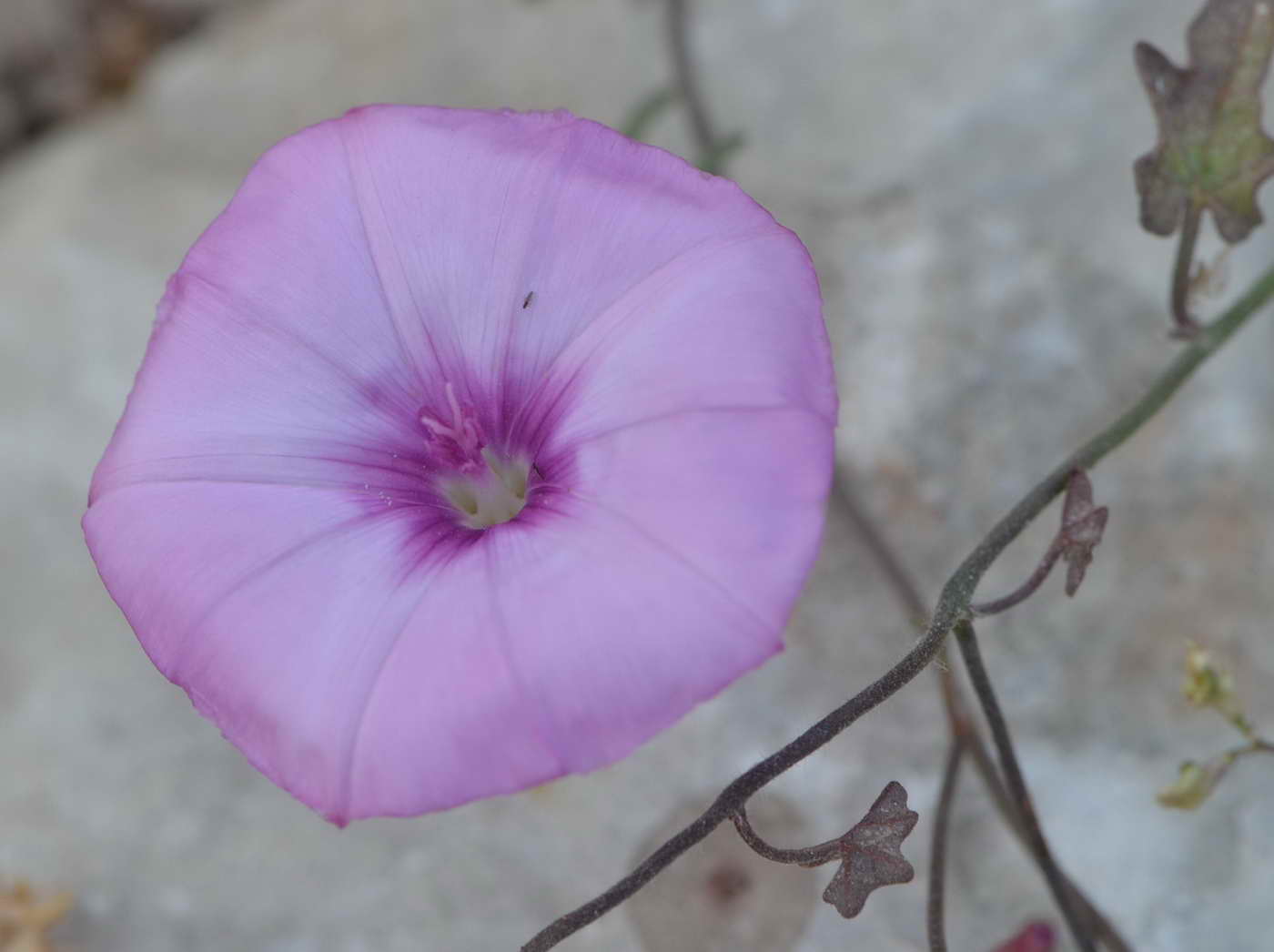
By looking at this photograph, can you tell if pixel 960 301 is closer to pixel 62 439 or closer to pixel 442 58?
pixel 442 58

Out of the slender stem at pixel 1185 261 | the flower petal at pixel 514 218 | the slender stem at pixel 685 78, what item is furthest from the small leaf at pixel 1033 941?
the slender stem at pixel 685 78

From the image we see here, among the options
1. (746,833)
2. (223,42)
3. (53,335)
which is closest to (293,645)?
(746,833)

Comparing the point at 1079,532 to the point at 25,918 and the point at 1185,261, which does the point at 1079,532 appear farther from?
the point at 25,918

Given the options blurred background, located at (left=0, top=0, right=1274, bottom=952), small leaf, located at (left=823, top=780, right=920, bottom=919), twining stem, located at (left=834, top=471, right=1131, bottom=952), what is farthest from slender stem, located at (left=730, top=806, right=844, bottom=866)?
blurred background, located at (left=0, top=0, right=1274, bottom=952)

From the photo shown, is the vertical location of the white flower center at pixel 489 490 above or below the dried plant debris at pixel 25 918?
above

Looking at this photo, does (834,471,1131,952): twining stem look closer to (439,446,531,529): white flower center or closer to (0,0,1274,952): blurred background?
(0,0,1274,952): blurred background

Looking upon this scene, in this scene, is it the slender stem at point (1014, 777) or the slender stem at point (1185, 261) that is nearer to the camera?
the slender stem at point (1014, 777)

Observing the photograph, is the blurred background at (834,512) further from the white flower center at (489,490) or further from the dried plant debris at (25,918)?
the white flower center at (489,490)

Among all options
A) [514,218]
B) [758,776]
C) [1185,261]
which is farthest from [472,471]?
[1185,261]
